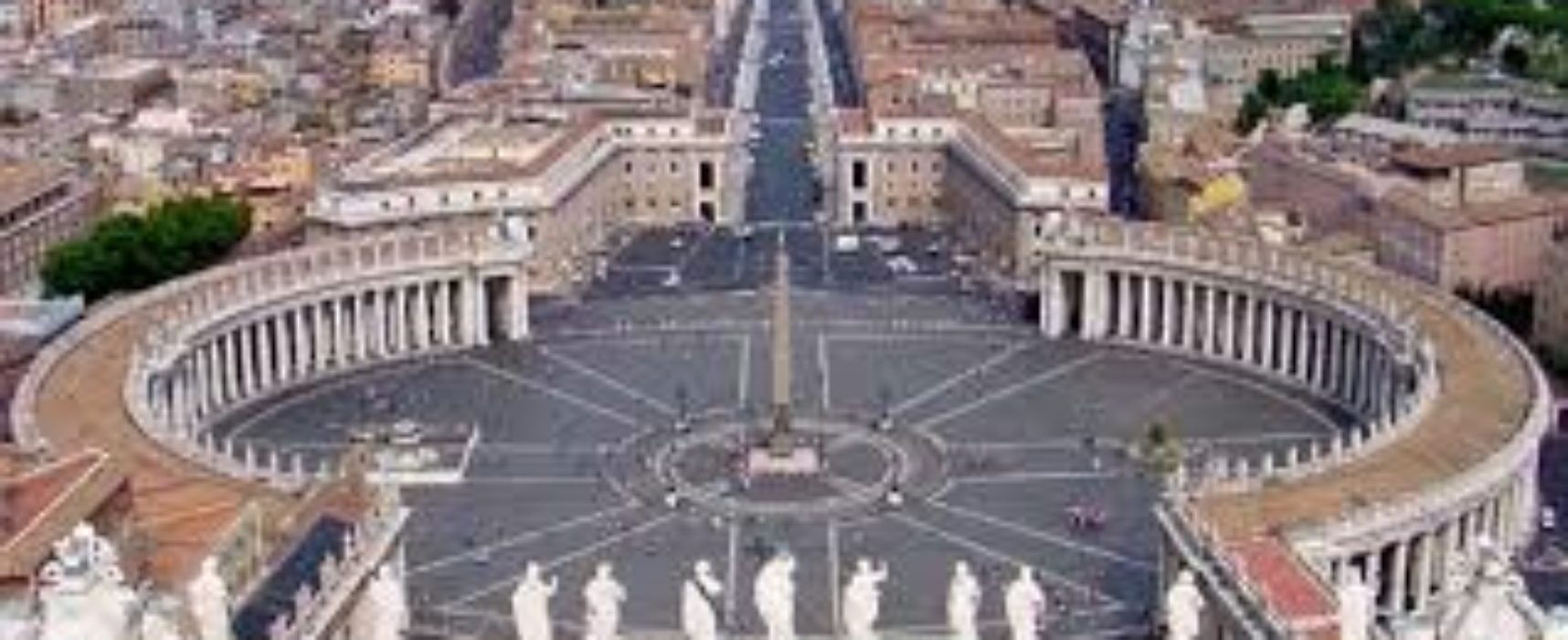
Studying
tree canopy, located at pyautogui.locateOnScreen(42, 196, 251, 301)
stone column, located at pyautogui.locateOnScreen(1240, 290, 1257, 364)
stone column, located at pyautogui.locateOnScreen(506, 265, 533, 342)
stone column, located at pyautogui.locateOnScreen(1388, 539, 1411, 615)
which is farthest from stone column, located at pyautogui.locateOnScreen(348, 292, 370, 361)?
stone column, located at pyautogui.locateOnScreen(1388, 539, 1411, 615)

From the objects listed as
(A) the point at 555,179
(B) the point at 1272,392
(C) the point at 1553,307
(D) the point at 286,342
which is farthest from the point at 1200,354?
(D) the point at 286,342

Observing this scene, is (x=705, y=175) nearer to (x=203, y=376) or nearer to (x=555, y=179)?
(x=555, y=179)

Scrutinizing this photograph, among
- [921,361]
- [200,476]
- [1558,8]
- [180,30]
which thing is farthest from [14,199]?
[1558,8]

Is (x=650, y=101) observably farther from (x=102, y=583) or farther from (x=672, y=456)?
(x=102, y=583)

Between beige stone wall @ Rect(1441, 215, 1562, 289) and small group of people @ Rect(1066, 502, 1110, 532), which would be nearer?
small group of people @ Rect(1066, 502, 1110, 532)

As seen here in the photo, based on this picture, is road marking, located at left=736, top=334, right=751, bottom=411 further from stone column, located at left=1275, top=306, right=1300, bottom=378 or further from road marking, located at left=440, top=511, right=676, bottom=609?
stone column, located at left=1275, top=306, right=1300, bottom=378
